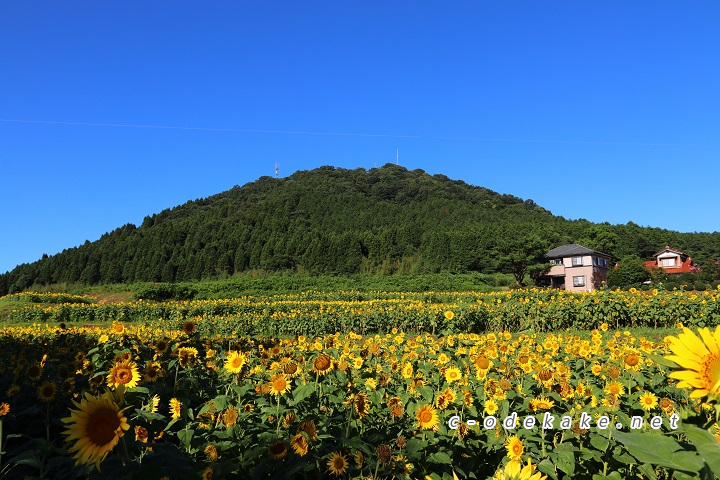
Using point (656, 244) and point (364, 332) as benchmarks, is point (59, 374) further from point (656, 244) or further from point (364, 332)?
point (656, 244)

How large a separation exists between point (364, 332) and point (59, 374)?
11.2 meters

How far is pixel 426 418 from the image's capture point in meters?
2.23

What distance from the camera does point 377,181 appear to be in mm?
86750

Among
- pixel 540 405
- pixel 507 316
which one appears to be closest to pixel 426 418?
pixel 540 405

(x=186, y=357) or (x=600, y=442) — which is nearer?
(x=600, y=442)

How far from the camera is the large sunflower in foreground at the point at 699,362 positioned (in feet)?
2.64

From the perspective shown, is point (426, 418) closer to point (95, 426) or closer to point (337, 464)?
point (337, 464)

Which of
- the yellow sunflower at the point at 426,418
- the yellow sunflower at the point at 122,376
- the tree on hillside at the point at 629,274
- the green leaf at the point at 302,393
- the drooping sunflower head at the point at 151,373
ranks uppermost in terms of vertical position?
the tree on hillside at the point at 629,274

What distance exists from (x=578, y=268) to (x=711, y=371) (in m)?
48.2

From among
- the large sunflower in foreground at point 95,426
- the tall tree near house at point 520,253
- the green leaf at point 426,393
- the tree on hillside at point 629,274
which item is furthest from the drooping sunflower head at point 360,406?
the tree on hillside at point 629,274

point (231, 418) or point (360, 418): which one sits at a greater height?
point (231, 418)

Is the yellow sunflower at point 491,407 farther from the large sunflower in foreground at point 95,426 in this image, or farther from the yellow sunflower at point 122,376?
the large sunflower in foreground at point 95,426

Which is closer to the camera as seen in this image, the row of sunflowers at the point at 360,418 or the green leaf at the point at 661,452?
the green leaf at the point at 661,452

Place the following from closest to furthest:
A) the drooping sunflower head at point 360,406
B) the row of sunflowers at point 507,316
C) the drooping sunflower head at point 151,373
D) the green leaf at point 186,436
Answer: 1. the green leaf at point 186,436
2. the drooping sunflower head at point 360,406
3. the drooping sunflower head at point 151,373
4. the row of sunflowers at point 507,316
